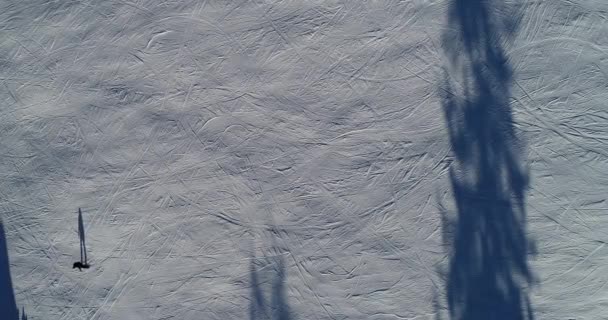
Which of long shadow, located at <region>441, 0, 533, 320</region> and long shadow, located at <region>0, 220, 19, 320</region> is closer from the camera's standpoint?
long shadow, located at <region>441, 0, 533, 320</region>

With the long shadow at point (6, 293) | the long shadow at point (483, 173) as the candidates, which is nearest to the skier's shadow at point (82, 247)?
the long shadow at point (6, 293)

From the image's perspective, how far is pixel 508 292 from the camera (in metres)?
3.07

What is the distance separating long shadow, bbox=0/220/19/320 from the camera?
323cm

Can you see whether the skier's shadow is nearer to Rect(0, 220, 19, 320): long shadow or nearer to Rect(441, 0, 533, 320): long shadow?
Rect(0, 220, 19, 320): long shadow

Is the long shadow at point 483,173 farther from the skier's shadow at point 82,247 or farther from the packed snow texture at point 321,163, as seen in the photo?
the skier's shadow at point 82,247

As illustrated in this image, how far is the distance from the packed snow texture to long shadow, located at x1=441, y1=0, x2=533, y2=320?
14 mm

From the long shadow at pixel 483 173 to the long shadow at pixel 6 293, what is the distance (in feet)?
10.1

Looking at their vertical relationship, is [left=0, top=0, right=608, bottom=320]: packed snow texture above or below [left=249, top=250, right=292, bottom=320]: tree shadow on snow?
above

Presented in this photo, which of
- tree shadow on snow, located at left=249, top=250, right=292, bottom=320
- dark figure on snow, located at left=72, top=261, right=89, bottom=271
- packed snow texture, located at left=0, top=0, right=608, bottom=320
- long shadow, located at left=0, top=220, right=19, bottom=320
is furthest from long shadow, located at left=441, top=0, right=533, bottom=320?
long shadow, located at left=0, top=220, right=19, bottom=320

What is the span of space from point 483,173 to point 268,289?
1.69 meters

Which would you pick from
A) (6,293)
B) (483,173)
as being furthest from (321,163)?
(6,293)

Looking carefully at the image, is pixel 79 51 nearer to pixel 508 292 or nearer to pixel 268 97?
pixel 268 97

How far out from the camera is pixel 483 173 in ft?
10.1

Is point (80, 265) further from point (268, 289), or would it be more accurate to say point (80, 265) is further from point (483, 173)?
point (483, 173)
